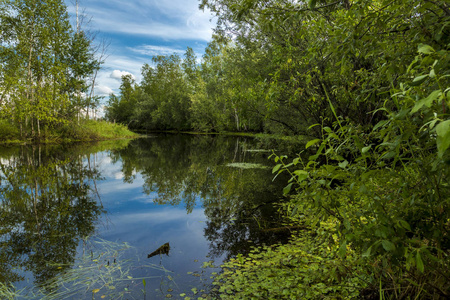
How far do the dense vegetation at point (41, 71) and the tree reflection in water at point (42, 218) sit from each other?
9717 millimetres

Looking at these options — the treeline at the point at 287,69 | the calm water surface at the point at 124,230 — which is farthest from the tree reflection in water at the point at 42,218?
the treeline at the point at 287,69

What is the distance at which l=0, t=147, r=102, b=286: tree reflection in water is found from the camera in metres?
4.13

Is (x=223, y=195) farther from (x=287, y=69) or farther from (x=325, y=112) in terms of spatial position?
(x=325, y=112)

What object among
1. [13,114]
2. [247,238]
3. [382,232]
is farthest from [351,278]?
[13,114]

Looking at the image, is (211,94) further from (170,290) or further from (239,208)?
(170,290)

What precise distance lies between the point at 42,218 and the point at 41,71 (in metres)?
19.7

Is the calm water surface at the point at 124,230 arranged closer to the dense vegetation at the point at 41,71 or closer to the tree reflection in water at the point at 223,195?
the tree reflection in water at the point at 223,195

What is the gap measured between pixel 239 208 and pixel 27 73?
72.3 ft

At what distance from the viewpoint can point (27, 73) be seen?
2008 centimetres

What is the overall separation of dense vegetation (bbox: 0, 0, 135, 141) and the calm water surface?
10.3 meters

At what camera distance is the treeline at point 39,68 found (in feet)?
61.7

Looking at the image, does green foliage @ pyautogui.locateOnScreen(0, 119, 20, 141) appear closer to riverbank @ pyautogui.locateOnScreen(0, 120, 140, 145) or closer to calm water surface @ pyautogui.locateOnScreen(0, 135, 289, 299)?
riverbank @ pyautogui.locateOnScreen(0, 120, 140, 145)

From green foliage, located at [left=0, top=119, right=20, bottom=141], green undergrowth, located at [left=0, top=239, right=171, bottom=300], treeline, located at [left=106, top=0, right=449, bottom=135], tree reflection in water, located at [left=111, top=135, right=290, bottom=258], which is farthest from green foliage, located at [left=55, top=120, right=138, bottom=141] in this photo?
green undergrowth, located at [left=0, top=239, right=171, bottom=300]

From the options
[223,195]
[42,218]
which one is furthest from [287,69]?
[42,218]
